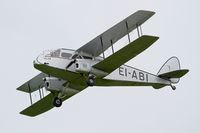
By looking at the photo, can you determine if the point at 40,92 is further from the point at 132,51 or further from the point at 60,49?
the point at 132,51

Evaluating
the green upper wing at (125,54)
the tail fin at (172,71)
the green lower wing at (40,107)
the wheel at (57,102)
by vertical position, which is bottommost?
the green lower wing at (40,107)

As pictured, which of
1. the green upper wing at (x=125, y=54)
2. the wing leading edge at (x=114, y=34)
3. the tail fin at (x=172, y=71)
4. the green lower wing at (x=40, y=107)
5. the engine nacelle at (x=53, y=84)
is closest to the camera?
the green upper wing at (x=125, y=54)

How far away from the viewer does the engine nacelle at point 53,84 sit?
38750 mm

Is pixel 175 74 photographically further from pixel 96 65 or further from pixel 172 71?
pixel 96 65

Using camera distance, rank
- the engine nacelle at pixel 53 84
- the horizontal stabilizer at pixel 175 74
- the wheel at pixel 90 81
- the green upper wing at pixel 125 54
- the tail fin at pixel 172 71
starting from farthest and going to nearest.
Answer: the tail fin at pixel 172 71
the horizontal stabilizer at pixel 175 74
the engine nacelle at pixel 53 84
the wheel at pixel 90 81
the green upper wing at pixel 125 54

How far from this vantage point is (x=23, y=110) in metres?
42.2

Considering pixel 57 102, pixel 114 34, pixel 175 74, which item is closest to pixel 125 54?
pixel 114 34

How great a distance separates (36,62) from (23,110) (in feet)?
20.3

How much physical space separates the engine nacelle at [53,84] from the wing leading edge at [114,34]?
7.58 ft

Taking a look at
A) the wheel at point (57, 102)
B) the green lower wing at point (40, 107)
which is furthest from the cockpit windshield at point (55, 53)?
the green lower wing at point (40, 107)

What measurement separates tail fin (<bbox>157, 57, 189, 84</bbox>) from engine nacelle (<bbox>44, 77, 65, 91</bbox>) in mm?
6530

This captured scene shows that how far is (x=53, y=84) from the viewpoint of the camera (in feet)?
128

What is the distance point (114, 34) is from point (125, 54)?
1568 mm

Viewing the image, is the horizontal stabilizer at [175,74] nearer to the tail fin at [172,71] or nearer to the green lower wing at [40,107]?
the tail fin at [172,71]
